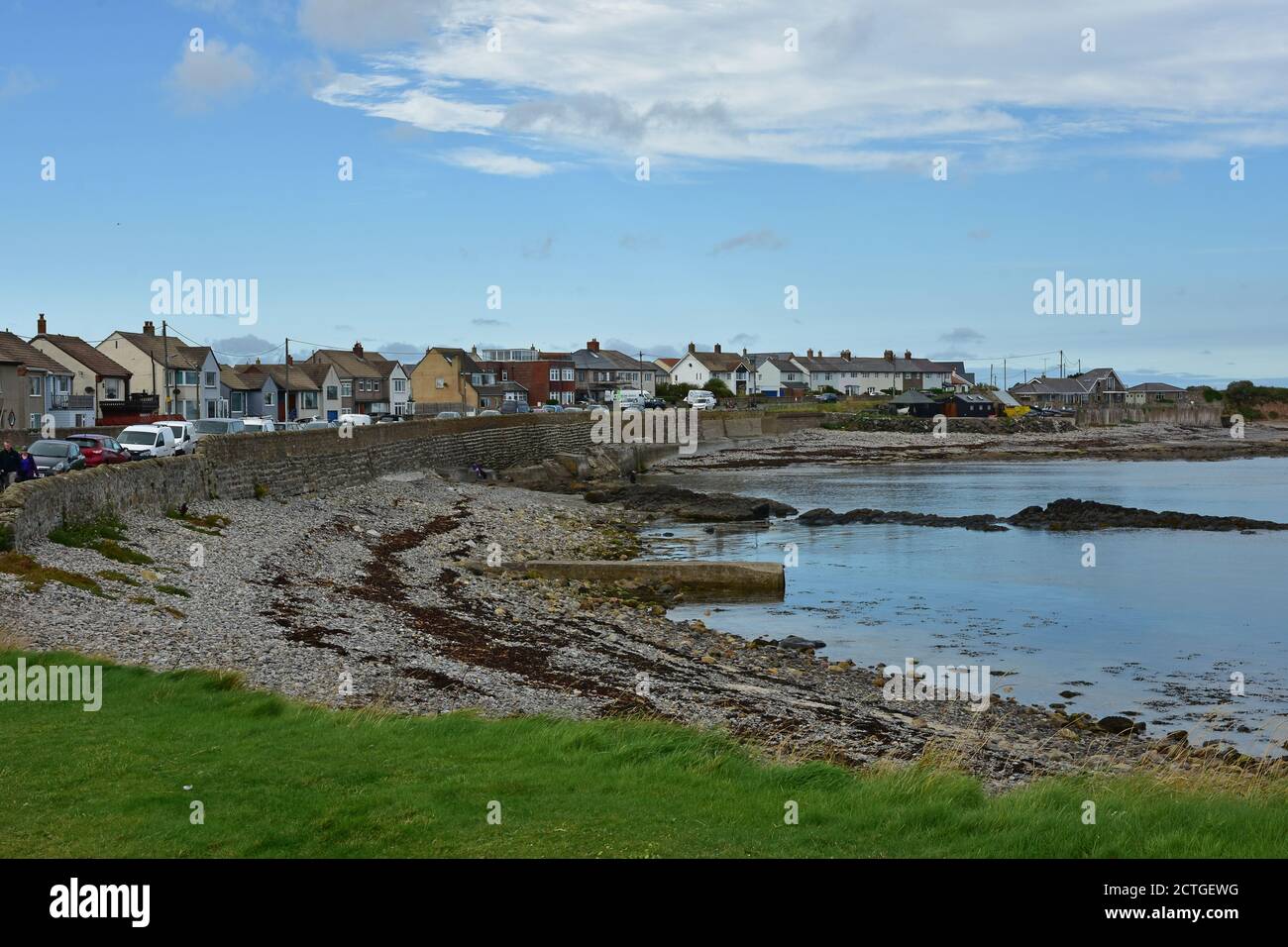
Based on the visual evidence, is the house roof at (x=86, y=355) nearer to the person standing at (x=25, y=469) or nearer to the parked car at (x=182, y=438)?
the parked car at (x=182, y=438)

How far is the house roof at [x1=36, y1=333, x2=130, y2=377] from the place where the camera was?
277 ft

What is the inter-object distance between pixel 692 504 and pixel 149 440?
25998 mm

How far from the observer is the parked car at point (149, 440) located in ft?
136

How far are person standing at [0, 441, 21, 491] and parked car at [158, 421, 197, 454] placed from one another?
12.2m

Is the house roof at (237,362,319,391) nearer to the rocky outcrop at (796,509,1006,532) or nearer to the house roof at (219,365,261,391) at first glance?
the house roof at (219,365,261,391)

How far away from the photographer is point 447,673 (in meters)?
18.4

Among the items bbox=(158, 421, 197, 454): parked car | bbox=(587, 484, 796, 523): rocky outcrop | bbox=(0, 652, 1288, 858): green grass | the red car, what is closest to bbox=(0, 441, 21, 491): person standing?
the red car

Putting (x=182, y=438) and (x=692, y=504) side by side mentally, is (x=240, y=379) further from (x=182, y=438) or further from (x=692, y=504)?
(x=182, y=438)

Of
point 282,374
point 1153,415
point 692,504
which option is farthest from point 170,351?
point 1153,415

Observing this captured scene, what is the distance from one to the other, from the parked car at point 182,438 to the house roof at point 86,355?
4372 cm

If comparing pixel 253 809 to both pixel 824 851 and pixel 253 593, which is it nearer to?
pixel 824 851

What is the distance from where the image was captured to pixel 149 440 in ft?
138
